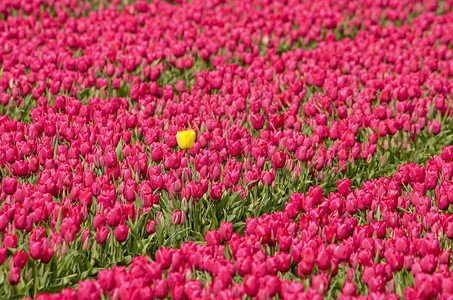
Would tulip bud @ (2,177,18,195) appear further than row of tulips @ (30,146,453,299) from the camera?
Yes

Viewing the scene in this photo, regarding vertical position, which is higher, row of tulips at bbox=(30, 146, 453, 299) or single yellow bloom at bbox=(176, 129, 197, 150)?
single yellow bloom at bbox=(176, 129, 197, 150)

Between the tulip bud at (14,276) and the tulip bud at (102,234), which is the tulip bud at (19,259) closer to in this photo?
the tulip bud at (14,276)

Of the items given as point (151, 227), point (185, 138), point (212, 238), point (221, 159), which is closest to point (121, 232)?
point (151, 227)

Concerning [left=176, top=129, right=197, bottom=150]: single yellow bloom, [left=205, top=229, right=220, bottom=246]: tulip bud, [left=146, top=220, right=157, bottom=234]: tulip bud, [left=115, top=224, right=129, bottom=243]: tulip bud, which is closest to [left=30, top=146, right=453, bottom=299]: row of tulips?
[left=205, top=229, right=220, bottom=246]: tulip bud

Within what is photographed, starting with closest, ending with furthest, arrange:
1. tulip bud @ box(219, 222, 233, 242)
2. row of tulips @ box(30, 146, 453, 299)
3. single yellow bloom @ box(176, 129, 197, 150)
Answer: row of tulips @ box(30, 146, 453, 299) < tulip bud @ box(219, 222, 233, 242) < single yellow bloom @ box(176, 129, 197, 150)

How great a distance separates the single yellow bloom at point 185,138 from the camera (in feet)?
14.5

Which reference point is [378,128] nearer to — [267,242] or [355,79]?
[355,79]

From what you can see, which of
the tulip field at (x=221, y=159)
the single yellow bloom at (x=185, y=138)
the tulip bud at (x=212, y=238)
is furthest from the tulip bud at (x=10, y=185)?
the tulip bud at (x=212, y=238)

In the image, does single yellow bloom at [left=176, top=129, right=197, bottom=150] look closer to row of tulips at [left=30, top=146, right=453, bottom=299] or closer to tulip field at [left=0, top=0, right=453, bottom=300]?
tulip field at [left=0, top=0, right=453, bottom=300]

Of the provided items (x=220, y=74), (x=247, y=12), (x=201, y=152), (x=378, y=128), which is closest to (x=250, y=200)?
(x=201, y=152)

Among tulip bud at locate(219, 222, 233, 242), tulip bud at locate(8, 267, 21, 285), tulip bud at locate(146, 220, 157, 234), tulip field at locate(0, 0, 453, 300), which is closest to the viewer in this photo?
tulip bud at locate(8, 267, 21, 285)

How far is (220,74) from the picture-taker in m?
6.21

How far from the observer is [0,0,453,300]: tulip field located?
3287 millimetres

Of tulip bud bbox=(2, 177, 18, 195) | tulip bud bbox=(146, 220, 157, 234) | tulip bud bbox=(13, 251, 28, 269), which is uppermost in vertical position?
tulip bud bbox=(2, 177, 18, 195)
